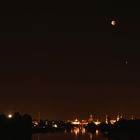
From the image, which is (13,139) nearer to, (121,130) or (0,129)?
(0,129)

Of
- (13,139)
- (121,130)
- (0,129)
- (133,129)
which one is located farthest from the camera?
(121,130)

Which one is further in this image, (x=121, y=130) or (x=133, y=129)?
(x=121, y=130)

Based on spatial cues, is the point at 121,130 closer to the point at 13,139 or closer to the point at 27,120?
the point at 27,120

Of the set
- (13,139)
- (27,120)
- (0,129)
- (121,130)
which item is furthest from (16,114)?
(13,139)

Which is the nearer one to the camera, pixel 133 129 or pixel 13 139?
pixel 13 139

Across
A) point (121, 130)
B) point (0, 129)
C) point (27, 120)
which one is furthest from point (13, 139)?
point (121, 130)

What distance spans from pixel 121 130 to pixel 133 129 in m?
8.46

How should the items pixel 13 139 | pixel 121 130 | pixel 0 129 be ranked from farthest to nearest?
pixel 121 130 < pixel 0 129 < pixel 13 139

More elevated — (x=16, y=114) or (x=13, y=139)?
(x=16, y=114)

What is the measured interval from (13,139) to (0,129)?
16.9 metres

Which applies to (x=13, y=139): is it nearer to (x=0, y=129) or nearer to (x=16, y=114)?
(x=0, y=129)

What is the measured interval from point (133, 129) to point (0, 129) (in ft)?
145

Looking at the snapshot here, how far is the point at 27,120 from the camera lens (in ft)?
395

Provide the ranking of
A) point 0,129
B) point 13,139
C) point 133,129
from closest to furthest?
point 13,139 → point 0,129 → point 133,129
